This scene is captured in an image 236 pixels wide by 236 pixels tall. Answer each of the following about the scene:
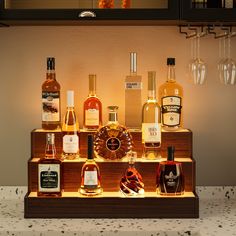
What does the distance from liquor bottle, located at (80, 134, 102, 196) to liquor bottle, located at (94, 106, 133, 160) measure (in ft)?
0.25

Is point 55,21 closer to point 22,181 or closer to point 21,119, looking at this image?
point 21,119

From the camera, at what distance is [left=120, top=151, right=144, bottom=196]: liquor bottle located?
2428 mm

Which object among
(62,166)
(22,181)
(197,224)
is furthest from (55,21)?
(197,224)

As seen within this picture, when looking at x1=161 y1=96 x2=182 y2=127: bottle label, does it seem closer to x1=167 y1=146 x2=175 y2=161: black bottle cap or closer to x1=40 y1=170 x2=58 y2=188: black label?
x1=167 y1=146 x2=175 y2=161: black bottle cap

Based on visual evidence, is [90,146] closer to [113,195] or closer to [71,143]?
[71,143]

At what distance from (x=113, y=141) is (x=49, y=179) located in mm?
310

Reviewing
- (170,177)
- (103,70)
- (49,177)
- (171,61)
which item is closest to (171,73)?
(171,61)

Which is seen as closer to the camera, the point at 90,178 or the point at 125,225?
the point at 125,225

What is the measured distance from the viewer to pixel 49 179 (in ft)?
7.97

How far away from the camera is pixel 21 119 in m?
2.77

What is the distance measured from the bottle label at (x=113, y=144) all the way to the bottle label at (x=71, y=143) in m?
0.13

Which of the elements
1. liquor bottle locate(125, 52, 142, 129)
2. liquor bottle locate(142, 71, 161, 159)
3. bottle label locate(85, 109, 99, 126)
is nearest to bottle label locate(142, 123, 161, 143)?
liquor bottle locate(142, 71, 161, 159)

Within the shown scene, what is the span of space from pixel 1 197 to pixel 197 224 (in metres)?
0.97

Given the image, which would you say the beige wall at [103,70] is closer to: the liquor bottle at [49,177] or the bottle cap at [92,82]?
the bottle cap at [92,82]
